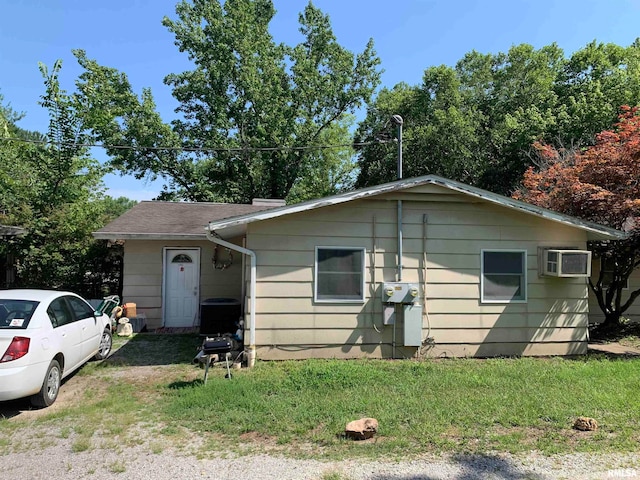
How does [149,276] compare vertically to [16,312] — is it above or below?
above

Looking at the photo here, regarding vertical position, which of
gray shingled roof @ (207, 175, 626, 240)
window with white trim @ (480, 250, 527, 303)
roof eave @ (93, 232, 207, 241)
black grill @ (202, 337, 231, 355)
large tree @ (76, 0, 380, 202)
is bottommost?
black grill @ (202, 337, 231, 355)

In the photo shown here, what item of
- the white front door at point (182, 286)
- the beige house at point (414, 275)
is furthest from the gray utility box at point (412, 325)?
the white front door at point (182, 286)

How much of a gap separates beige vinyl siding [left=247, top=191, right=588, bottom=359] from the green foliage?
13597 mm

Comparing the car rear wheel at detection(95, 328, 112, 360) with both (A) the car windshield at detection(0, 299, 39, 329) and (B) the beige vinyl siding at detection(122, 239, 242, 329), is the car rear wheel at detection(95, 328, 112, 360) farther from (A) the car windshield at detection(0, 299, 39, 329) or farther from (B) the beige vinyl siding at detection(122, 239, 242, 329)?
(B) the beige vinyl siding at detection(122, 239, 242, 329)

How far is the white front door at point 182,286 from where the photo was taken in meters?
10.7

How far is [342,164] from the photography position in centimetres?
3225

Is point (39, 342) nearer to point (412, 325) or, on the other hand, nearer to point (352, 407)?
point (352, 407)

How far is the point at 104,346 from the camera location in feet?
24.6

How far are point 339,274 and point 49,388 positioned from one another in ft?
14.9

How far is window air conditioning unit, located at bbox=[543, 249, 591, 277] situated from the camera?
7.23 m

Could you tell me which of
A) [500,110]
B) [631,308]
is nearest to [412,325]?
[631,308]

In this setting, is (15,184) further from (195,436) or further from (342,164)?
(342,164)

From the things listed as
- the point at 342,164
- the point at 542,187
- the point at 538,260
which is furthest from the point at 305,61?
the point at 538,260

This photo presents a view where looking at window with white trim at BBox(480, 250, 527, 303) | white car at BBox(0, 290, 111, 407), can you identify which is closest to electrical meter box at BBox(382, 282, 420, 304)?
window with white trim at BBox(480, 250, 527, 303)
